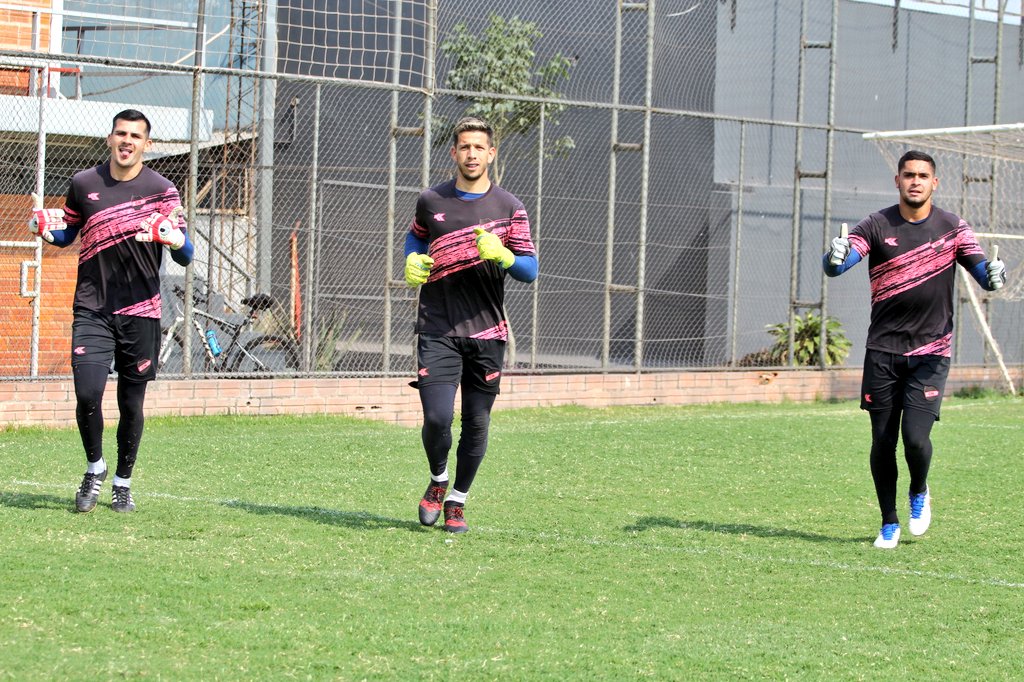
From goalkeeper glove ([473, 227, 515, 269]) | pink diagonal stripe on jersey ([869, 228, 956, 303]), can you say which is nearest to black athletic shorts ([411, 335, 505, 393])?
goalkeeper glove ([473, 227, 515, 269])

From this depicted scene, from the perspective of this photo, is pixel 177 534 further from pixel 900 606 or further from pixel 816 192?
pixel 816 192

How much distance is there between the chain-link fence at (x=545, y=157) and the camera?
1484 centimetres

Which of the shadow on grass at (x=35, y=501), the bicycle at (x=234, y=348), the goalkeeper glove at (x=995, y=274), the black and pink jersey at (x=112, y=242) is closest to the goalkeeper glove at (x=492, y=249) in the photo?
the black and pink jersey at (x=112, y=242)

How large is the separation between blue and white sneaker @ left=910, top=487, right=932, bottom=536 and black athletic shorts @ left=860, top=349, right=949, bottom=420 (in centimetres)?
44

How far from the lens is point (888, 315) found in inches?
260

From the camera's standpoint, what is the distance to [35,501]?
7.10 meters

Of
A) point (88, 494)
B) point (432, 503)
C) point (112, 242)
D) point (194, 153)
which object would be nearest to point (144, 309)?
point (112, 242)

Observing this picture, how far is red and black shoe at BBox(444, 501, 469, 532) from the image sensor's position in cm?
651

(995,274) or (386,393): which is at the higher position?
(995,274)

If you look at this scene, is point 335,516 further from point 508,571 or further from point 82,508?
point 508,571

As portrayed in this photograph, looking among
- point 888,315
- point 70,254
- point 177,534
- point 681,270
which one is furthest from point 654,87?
point 177,534

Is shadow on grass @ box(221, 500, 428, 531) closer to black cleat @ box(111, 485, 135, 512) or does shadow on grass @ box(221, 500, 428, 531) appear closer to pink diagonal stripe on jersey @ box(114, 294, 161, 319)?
black cleat @ box(111, 485, 135, 512)

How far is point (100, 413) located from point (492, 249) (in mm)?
2263

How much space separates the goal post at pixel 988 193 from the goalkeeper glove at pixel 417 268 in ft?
31.9
